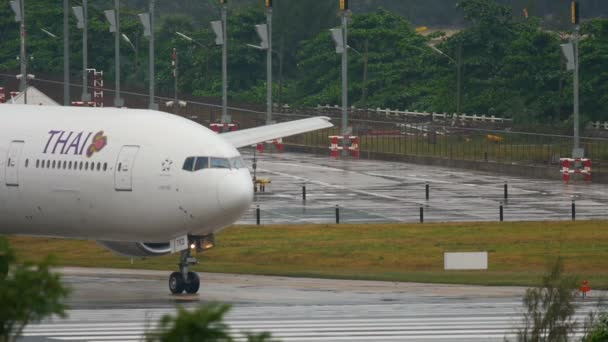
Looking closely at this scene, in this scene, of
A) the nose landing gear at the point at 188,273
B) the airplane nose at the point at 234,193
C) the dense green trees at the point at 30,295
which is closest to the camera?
the dense green trees at the point at 30,295

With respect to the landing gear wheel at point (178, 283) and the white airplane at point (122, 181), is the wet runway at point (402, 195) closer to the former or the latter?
the white airplane at point (122, 181)

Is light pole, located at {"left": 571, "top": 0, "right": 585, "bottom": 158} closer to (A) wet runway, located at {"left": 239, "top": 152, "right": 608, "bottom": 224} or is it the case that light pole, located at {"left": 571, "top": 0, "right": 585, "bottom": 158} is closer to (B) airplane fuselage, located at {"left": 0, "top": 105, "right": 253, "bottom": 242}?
(A) wet runway, located at {"left": 239, "top": 152, "right": 608, "bottom": 224}

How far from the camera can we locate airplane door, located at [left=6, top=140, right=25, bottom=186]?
149 ft

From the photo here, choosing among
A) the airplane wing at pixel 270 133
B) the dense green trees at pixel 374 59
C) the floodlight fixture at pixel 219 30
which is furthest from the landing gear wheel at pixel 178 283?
the dense green trees at pixel 374 59

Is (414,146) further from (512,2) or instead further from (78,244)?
(512,2)

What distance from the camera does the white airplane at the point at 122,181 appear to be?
42.7 metres

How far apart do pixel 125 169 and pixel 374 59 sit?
95051mm

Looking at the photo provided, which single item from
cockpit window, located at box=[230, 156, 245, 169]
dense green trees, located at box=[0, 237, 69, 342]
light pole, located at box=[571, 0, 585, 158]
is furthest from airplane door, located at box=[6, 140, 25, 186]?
light pole, located at box=[571, 0, 585, 158]

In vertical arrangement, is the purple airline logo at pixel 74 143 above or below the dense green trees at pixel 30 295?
above

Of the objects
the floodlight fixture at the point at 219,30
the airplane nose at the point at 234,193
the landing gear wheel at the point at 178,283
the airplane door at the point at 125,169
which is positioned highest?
the floodlight fixture at the point at 219,30

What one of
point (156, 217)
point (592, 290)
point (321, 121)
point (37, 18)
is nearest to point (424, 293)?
point (592, 290)

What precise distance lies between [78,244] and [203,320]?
4255cm

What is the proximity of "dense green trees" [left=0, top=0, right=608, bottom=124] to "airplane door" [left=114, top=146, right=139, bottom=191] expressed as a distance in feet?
222

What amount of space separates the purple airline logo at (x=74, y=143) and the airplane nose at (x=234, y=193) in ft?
11.7
